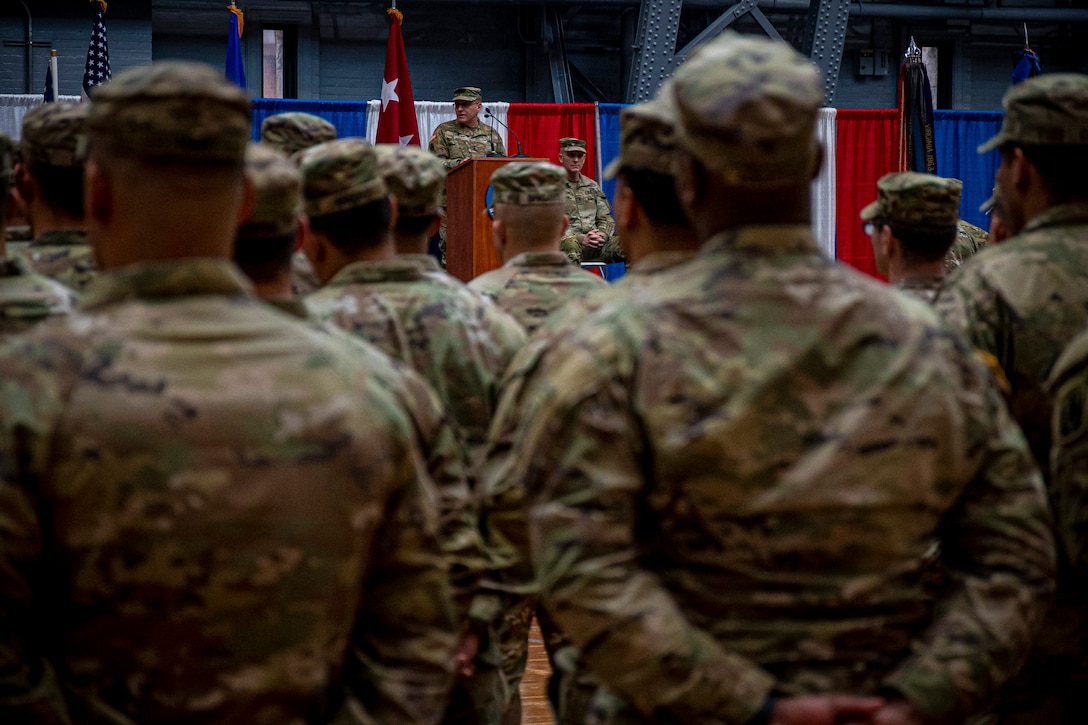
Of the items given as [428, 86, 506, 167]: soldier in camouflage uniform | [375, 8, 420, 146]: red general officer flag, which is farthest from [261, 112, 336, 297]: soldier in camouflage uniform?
[428, 86, 506, 167]: soldier in camouflage uniform

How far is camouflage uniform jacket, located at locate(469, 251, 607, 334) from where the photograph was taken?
363 centimetres

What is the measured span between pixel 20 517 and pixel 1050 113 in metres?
2.11

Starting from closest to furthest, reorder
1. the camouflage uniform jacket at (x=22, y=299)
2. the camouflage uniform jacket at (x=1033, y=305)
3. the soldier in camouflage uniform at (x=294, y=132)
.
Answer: the camouflage uniform jacket at (x=22, y=299) → the camouflage uniform jacket at (x=1033, y=305) → the soldier in camouflage uniform at (x=294, y=132)

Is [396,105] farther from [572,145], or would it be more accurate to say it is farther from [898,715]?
[898,715]

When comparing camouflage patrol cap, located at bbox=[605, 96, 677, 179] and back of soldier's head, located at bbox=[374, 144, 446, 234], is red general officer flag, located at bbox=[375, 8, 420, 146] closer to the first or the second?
back of soldier's head, located at bbox=[374, 144, 446, 234]

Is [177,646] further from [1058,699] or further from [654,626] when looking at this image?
[1058,699]

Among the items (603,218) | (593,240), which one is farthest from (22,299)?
(603,218)

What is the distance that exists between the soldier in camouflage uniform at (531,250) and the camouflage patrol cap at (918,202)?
838mm

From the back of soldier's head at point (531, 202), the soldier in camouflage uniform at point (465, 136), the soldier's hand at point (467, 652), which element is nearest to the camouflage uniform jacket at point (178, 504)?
the soldier's hand at point (467, 652)

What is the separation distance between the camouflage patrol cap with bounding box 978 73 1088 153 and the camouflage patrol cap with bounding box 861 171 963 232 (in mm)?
594

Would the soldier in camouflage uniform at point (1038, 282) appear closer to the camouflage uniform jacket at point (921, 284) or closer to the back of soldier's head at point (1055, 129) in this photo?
the back of soldier's head at point (1055, 129)

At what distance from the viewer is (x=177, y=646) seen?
1.39 metres

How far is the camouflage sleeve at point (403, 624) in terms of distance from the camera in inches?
60.2

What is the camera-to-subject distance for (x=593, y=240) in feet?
28.2
